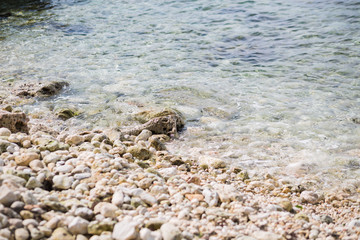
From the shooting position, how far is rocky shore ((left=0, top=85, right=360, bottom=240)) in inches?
95.2

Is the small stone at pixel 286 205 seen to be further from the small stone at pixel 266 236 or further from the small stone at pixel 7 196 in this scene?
the small stone at pixel 7 196

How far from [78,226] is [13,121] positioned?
291cm

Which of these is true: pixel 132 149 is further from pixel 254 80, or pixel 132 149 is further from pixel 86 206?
pixel 254 80

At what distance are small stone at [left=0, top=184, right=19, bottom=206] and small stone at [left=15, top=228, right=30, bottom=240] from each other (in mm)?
282

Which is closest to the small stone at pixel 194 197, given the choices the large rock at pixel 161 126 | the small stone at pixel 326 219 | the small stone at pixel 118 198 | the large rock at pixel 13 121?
the small stone at pixel 118 198

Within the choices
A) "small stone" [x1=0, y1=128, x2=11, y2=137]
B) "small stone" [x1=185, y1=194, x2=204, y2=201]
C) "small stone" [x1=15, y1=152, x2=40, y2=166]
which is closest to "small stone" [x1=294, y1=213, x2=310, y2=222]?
Result: "small stone" [x1=185, y1=194, x2=204, y2=201]

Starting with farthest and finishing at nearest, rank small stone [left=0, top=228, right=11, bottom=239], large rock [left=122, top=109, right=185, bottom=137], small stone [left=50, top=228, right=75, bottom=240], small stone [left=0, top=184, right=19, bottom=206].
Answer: large rock [left=122, top=109, right=185, bottom=137] < small stone [left=0, top=184, right=19, bottom=206] < small stone [left=50, top=228, right=75, bottom=240] < small stone [left=0, top=228, right=11, bottom=239]

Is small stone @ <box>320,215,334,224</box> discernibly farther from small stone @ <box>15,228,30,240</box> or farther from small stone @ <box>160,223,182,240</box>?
small stone @ <box>15,228,30,240</box>

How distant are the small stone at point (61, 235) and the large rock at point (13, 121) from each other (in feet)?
9.29

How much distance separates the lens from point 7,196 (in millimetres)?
2416

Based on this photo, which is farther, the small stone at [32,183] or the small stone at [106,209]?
the small stone at [32,183]

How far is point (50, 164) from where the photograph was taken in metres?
3.40

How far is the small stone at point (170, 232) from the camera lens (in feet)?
7.91

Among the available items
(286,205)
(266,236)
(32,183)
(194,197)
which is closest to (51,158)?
(32,183)
